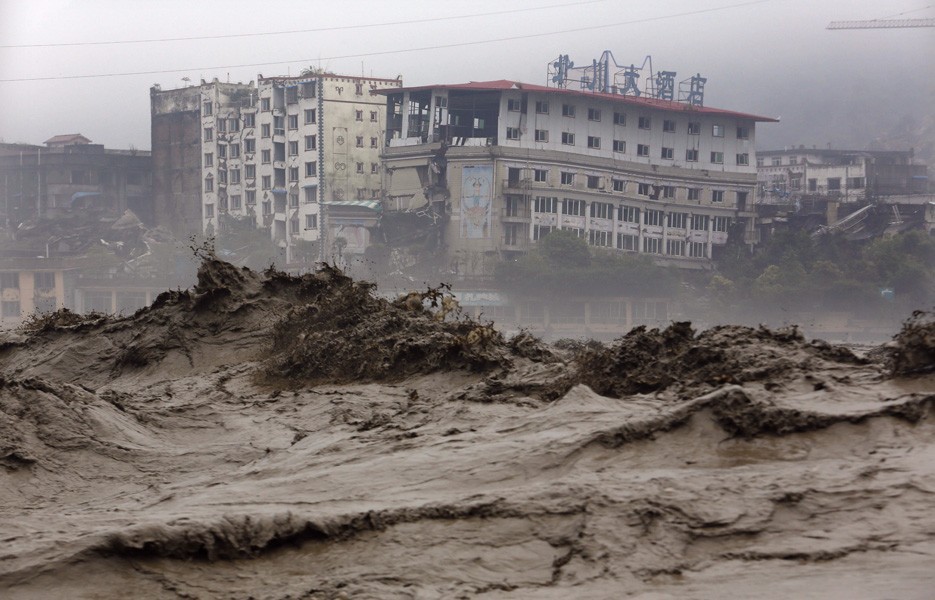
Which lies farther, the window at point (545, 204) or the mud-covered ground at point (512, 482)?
the window at point (545, 204)

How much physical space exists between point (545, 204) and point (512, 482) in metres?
64.7

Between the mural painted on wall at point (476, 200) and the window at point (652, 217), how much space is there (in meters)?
11.4

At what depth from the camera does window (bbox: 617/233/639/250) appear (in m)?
73.8

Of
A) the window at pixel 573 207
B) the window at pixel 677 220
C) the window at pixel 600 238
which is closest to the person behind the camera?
the window at pixel 573 207

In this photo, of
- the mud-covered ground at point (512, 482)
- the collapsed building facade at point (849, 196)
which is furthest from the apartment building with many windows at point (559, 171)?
the mud-covered ground at point (512, 482)

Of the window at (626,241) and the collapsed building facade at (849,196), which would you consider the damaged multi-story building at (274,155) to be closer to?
the window at (626,241)

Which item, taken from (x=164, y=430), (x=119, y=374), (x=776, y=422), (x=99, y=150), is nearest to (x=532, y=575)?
(x=776, y=422)

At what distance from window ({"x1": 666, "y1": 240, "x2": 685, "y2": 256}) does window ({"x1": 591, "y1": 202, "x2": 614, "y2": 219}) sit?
176 inches

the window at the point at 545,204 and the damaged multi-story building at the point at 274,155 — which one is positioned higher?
the damaged multi-story building at the point at 274,155

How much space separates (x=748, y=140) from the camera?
79.8 metres

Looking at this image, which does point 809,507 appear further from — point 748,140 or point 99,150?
point 99,150

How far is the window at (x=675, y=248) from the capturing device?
75000 millimetres

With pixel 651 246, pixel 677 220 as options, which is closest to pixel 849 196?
pixel 677 220

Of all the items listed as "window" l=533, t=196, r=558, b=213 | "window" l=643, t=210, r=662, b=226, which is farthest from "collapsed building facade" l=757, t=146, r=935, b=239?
"window" l=533, t=196, r=558, b=213
